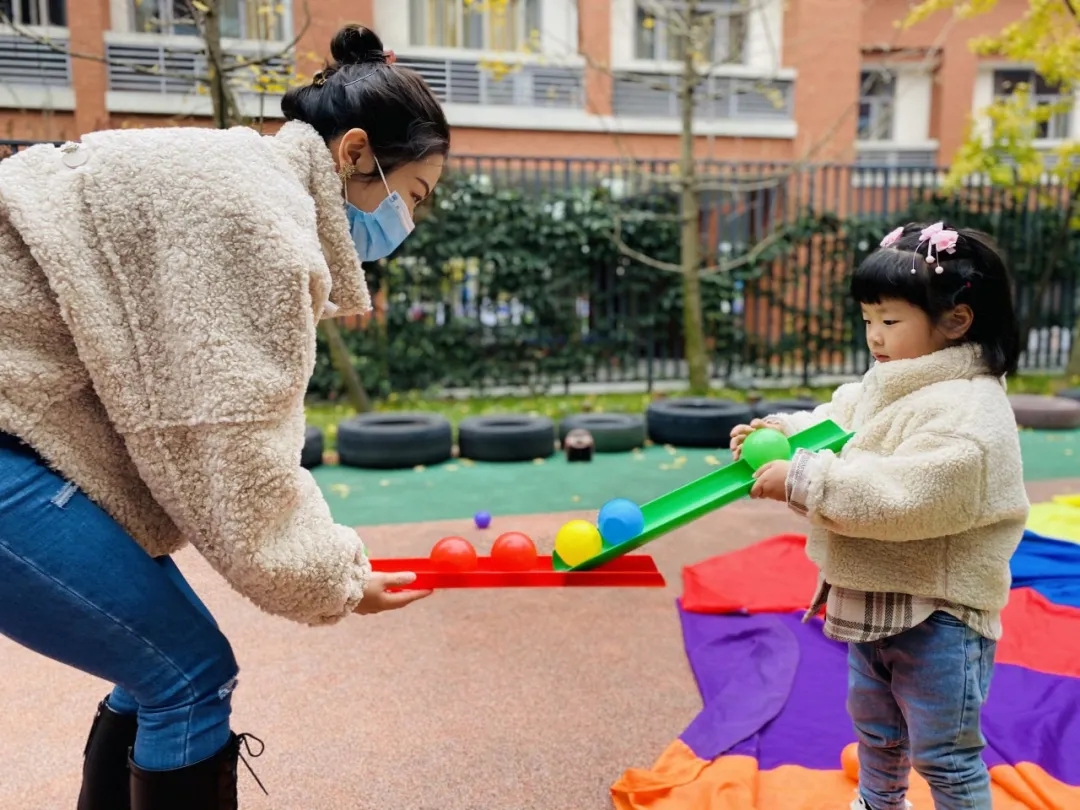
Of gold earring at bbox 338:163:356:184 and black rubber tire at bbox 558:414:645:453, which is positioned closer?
gold earring at bbox 338:163:356:184

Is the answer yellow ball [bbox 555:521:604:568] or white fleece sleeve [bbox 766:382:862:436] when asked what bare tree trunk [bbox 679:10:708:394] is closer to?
white fleece sleeve [bbox 766:382:862:436]

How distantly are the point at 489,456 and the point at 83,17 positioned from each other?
8498 mm

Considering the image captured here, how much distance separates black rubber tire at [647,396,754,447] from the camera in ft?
25.8

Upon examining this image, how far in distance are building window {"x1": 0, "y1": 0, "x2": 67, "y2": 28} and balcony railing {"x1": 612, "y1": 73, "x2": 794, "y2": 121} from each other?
850 cm

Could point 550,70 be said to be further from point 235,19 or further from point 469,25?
point 235,19

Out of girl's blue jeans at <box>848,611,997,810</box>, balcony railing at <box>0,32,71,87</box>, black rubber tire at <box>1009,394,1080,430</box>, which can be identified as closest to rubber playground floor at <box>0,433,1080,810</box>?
girl's blue jeans at <box>848,611,997,810</box>

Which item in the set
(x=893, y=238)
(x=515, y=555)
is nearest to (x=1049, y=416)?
(x=893, y=238)

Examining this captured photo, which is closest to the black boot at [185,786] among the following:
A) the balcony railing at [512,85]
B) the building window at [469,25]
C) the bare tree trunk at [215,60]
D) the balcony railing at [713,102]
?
the bare tree trunk at [215,60]

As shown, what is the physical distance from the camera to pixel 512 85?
14984 mm

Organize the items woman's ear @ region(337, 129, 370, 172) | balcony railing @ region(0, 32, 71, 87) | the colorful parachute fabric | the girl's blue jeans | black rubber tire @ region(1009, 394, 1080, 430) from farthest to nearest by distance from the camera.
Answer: balcony railing @ region(0, 32, 71, 87)
black rubber tire @ region(1009, 394, 1080, 430)
the colorful parachute fabric
the girl's blue jeans
woman's ear @ region(337, 129, 370, 172)

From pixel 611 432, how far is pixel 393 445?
73.7 inches

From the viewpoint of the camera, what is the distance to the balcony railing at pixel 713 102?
15734 millimetres

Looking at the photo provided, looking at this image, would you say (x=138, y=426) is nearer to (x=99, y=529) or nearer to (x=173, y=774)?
(x=99, y=529)

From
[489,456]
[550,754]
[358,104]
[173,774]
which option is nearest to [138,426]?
[173,774]
